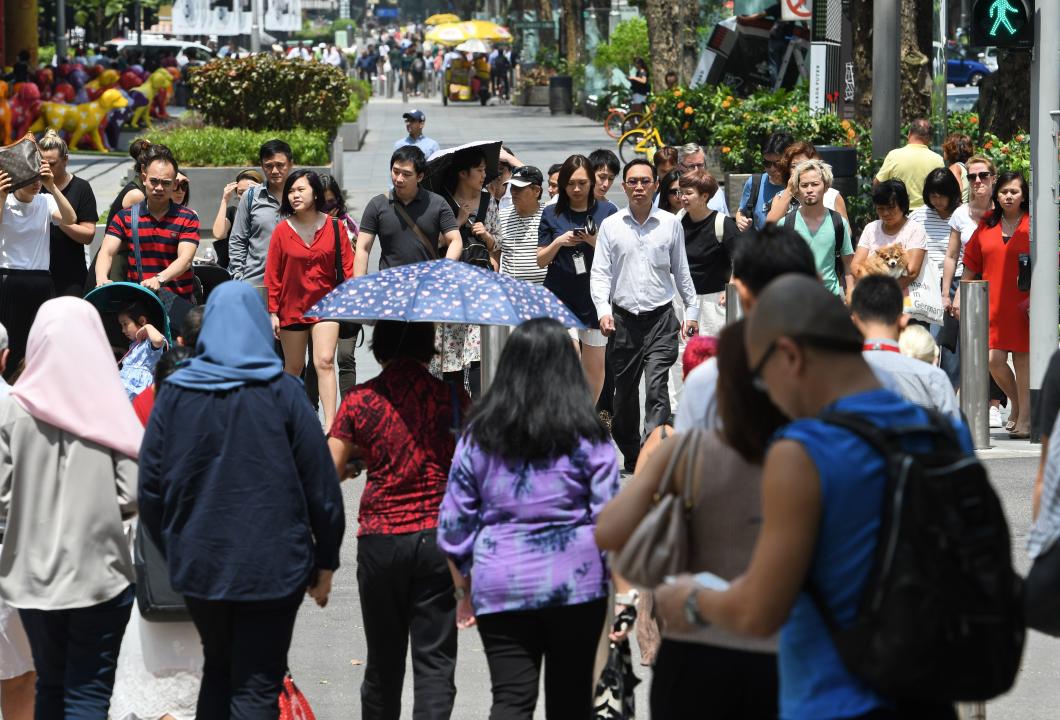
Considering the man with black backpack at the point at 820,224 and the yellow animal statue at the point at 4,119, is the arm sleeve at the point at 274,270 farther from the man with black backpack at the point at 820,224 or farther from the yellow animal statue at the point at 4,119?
the yellow animal statue at the point at 4,119

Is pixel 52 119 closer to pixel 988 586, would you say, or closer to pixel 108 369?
pixel 108 369

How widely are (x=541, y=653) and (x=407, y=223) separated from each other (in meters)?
5.53

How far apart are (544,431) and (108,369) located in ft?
4.66

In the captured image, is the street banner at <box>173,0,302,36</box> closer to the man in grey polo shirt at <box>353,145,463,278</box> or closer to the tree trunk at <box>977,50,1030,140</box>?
the tree trunk at <box>977,50,1030,140</box>

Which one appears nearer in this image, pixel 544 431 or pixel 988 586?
pixel 988 586

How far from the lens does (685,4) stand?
109 ft

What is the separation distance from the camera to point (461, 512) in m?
4.93

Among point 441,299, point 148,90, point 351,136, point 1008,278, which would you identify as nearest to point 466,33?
point 148,90

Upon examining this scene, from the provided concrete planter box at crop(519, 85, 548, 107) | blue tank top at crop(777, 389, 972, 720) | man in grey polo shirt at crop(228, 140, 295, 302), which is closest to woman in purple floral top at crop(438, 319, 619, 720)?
blue tank top at crop(777, 389, 972, 720)

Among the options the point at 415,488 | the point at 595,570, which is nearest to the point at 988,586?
the point at 595,570

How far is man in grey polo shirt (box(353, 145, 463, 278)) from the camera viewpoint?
10.1 meters

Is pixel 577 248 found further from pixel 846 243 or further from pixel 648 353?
pixel 846 243

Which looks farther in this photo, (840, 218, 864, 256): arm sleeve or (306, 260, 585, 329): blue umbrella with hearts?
(840, 218, 864, 256): arm sleeve

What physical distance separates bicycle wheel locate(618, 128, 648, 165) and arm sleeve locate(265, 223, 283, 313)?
54.5 ft
